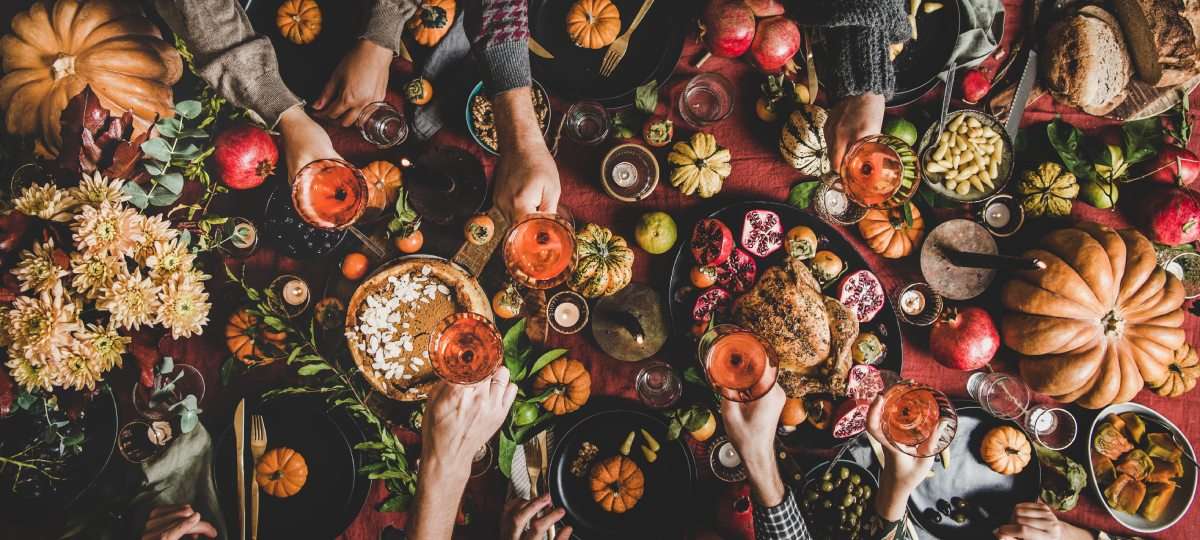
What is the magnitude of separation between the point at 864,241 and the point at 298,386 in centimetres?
174

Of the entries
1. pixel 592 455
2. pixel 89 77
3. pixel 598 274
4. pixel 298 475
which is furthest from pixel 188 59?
pixel 592 455

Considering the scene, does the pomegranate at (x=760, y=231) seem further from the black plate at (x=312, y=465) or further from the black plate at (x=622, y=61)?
the black plate at (x=312, y=465)

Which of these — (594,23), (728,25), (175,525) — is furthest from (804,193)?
(175,525)

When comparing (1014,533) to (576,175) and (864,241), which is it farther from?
(576,175)

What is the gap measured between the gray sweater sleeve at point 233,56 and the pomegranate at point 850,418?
1.72 m

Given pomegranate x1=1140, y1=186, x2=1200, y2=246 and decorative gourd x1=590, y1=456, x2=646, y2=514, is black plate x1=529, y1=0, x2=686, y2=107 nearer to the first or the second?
decorative gourd x1=590, y1=456, x2=646, y2=514

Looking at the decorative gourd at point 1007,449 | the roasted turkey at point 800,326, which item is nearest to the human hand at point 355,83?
the roasted turkey at point 800,326

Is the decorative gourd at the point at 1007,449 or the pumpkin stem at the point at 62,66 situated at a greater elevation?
the pumpkin stem at the point at 62,66

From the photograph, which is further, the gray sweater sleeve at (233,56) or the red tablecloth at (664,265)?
the red tablecloth at (664,265)

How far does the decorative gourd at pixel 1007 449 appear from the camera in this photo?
167cm

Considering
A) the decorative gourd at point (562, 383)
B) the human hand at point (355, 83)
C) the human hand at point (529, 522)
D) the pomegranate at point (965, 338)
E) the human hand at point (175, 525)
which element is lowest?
the human hand at point (175, 525)

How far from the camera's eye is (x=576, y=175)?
173 centimetres

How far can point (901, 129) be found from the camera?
1.69 meters

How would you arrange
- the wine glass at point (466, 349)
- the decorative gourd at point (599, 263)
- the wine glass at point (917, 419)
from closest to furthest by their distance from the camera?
the wine glass at point (466, 349) → the wine glass at point (917, 419) → the decorative gourd at point (599, 263)
